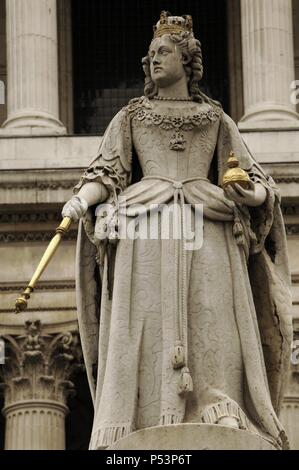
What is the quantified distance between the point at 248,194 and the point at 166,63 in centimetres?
130

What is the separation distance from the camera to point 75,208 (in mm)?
21734

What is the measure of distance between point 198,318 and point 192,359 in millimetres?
308

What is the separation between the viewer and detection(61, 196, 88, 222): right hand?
71.1 ft

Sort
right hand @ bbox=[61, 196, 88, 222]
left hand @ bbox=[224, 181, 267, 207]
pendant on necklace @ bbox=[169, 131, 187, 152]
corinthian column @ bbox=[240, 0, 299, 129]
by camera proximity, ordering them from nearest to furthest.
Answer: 1. right hand @ bbox=[61, 196, 88, 222]
2. left hand @ bbox=[224, 181, 267, 207]
3. pendant on necklace @ bbox=[169, 131, 187, 152]
4. corinthian column @ bbox=[240, 0, 299, 129]

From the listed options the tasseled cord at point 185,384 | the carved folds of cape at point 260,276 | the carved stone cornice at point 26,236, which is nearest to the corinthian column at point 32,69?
the carved stone cornice at point 26,236

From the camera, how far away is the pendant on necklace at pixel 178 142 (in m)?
22.3

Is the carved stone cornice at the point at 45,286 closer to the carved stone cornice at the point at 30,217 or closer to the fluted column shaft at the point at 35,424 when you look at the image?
the carved stone cornice at the point at 30,217

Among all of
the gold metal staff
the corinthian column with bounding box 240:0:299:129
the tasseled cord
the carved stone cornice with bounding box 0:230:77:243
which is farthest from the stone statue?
→ the corinthian column with bounding box 240:0:299:129

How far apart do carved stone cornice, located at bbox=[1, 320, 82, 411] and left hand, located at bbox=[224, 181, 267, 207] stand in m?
26.2

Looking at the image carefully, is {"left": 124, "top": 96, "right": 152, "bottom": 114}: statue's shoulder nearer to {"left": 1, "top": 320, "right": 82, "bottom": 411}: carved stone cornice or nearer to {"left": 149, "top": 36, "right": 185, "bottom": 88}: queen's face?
{"left": 149, "top": 36, "right": 185, "bottom": 88}: queen's face

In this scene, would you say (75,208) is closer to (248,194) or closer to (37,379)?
(248,194)

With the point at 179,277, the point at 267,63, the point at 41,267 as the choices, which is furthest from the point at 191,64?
the point at 267,63

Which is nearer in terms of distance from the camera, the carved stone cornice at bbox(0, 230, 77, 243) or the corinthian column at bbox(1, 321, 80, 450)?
the corinthian column at bbox(1, 321, 80, 450)

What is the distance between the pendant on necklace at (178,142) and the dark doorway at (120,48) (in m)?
32.1
